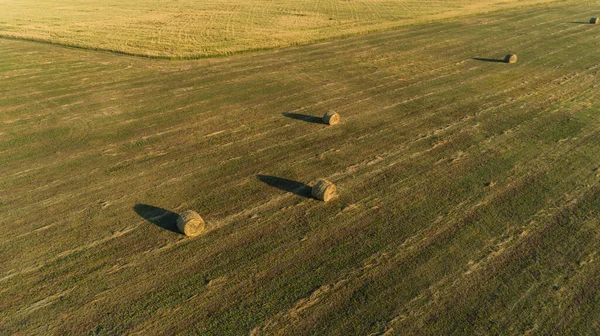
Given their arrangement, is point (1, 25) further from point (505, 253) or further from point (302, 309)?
point (505, 253)

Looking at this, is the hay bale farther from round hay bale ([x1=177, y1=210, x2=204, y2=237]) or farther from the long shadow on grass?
the long shadow on grass

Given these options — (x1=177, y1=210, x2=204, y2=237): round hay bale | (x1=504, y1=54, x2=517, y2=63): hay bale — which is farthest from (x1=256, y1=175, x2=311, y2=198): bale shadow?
(x1=504, y1=54, x2=517, y2=63): hay bale

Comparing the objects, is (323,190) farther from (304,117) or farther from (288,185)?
(304,117)

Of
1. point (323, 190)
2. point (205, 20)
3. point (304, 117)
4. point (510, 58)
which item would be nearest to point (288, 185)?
point (323, 190)

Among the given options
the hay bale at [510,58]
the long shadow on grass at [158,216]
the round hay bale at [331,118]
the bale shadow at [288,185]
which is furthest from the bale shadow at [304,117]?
the hay bale at [510,58]

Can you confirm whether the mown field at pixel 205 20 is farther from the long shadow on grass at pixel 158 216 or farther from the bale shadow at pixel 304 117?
the long shadow on grass at pixel 158 216

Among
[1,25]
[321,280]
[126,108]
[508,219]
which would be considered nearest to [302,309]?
[321,280]
